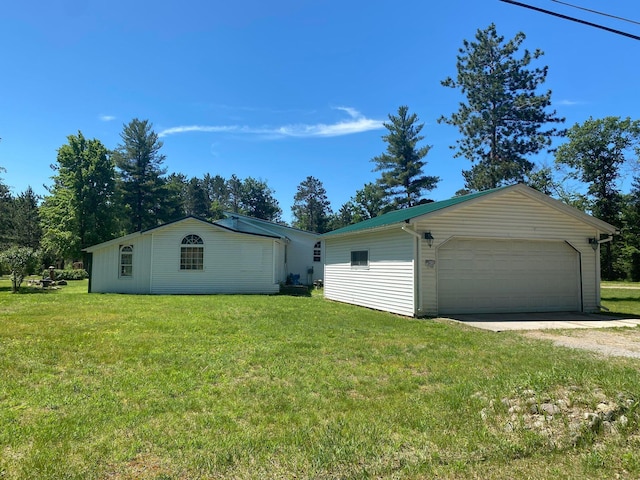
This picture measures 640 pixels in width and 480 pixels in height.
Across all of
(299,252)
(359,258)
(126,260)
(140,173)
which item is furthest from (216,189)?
(359,258)

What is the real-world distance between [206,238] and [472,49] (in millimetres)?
21757

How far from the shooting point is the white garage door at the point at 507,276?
36.6 feet

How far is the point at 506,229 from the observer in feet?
37.0

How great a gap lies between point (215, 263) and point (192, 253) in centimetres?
118

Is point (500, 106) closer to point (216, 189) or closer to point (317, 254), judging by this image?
point (317, 254)

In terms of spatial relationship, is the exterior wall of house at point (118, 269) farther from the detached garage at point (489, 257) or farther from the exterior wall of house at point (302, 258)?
the detached garage at point (489, 257)

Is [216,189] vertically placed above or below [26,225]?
above

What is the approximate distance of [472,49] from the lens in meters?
26.7

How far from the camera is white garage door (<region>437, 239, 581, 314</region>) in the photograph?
1115 centimetres

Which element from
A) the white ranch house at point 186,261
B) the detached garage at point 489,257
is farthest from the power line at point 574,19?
the white ranch house at point 186,261

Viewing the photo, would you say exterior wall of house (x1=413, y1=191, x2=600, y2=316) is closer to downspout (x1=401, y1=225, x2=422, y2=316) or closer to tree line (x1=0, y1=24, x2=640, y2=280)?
downspout (x1=401, y1=225, x2=422, y2=316)

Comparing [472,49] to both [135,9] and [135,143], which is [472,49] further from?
[135,143]

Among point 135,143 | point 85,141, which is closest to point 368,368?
point 85,141

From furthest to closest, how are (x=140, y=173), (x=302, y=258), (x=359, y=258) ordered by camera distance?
(x=140, y=173)
(x=302, y=258)
(x=359, y=258)
